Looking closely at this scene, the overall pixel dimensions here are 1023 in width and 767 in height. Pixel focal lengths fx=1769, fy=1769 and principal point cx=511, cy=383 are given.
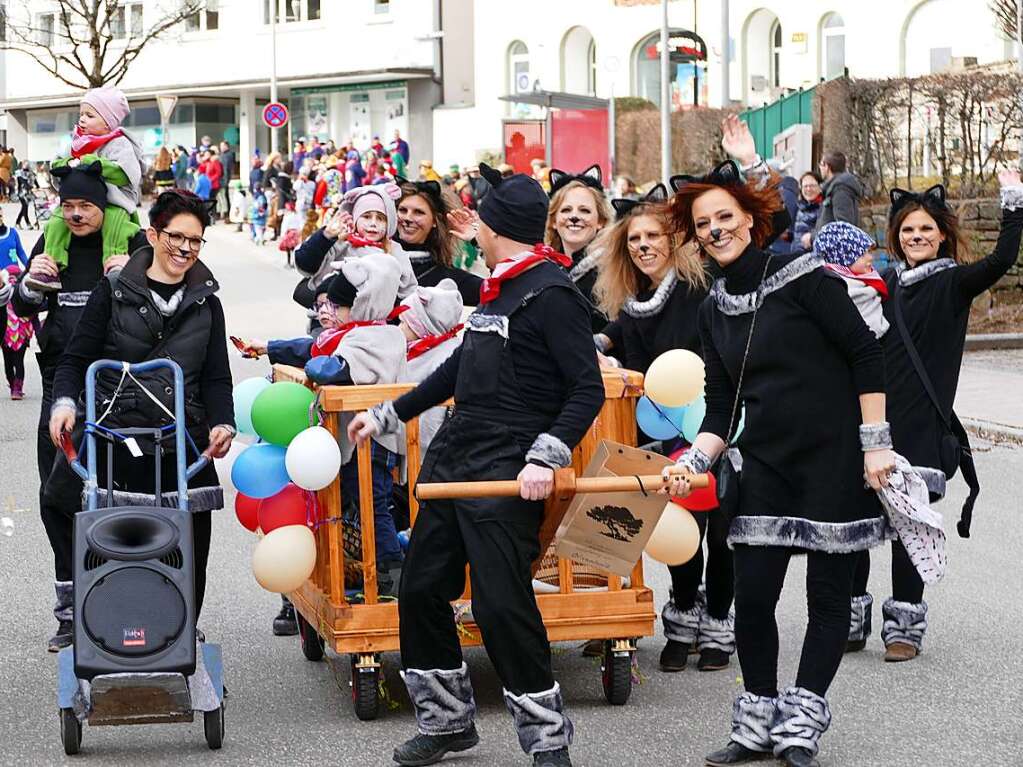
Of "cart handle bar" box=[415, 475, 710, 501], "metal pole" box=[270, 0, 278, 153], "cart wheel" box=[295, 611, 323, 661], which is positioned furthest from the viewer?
"metal pole" box=[270, 0, 278, 153]

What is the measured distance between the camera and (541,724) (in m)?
5.22

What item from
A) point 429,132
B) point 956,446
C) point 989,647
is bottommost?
point 989,647

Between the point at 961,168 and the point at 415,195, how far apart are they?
1369 cm

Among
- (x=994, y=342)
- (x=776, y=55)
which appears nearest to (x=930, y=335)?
(x=994, y=342)

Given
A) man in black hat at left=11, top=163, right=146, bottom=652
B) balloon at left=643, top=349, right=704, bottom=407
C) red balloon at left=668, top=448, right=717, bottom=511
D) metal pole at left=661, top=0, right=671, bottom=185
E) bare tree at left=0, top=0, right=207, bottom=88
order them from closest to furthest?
balloon at left=643, top=349, right=704, bottom=407, red balloon at left=668, top=448, right=717, bottom=511, man in black hat at left=11, top=163, right=146, bottom=652, metal pole at left=661, top=0, right=671, bottom=185, bare tree at left=0, top=0, right=207, bottom=88

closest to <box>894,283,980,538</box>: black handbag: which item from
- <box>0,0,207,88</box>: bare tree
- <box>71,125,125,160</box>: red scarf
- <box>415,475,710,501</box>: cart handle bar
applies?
<box>415,475,710,501</box>: cart handle bar

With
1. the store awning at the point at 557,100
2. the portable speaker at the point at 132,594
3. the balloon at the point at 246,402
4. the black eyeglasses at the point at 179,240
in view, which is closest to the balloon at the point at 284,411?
the balloon at the point at 246,402

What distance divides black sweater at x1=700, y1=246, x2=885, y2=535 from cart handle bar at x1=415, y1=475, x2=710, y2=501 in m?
0.26

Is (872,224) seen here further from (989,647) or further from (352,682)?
(352,682)

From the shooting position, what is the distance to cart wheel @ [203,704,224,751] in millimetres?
5598

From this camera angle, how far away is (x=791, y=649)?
7020 mm

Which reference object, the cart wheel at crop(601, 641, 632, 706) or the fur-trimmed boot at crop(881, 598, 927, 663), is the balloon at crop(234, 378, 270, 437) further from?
the fur-trimmed boot at crop(881, 598, 927, 663)

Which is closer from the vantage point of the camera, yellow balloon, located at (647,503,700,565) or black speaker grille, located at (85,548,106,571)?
black speaker grille, located at (85,548,106,571)

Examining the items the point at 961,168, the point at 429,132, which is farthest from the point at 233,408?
the point at 429,132
